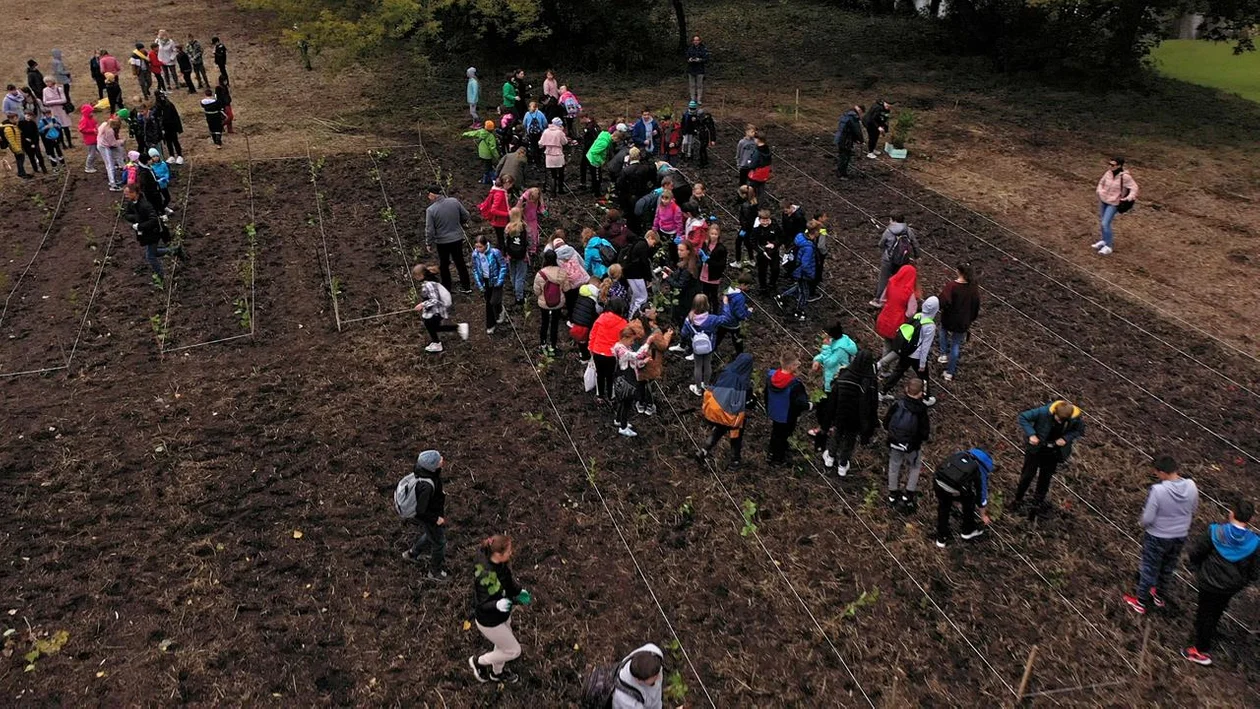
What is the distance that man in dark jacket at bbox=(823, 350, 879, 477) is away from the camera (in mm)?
9266

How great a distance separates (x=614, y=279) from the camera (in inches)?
442

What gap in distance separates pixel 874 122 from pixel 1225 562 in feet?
47.7

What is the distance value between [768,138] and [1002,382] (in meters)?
11.7

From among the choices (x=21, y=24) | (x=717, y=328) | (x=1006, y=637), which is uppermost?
(x=21, y=24)

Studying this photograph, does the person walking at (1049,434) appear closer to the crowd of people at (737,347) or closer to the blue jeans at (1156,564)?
the crowd of people at (737,347)

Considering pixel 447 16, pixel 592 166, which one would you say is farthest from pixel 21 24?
pixel 592 166

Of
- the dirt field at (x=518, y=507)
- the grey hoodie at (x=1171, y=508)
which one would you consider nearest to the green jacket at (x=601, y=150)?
the dirt field at (x=518, y=507)

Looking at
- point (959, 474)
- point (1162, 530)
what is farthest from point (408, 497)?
point (1162, 530)

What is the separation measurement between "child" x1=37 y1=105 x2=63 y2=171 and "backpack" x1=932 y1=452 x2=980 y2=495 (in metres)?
19.5

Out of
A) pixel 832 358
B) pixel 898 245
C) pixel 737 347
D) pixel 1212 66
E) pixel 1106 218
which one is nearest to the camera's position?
pixel 832 358

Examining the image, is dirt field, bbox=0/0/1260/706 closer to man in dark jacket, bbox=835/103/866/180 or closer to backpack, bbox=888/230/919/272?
backpack, bbox=888/230/919/272

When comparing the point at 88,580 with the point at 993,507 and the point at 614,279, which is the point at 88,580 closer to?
the point at 614,279

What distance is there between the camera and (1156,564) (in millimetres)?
8055

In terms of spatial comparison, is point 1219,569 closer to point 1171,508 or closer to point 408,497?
point 1171,508
